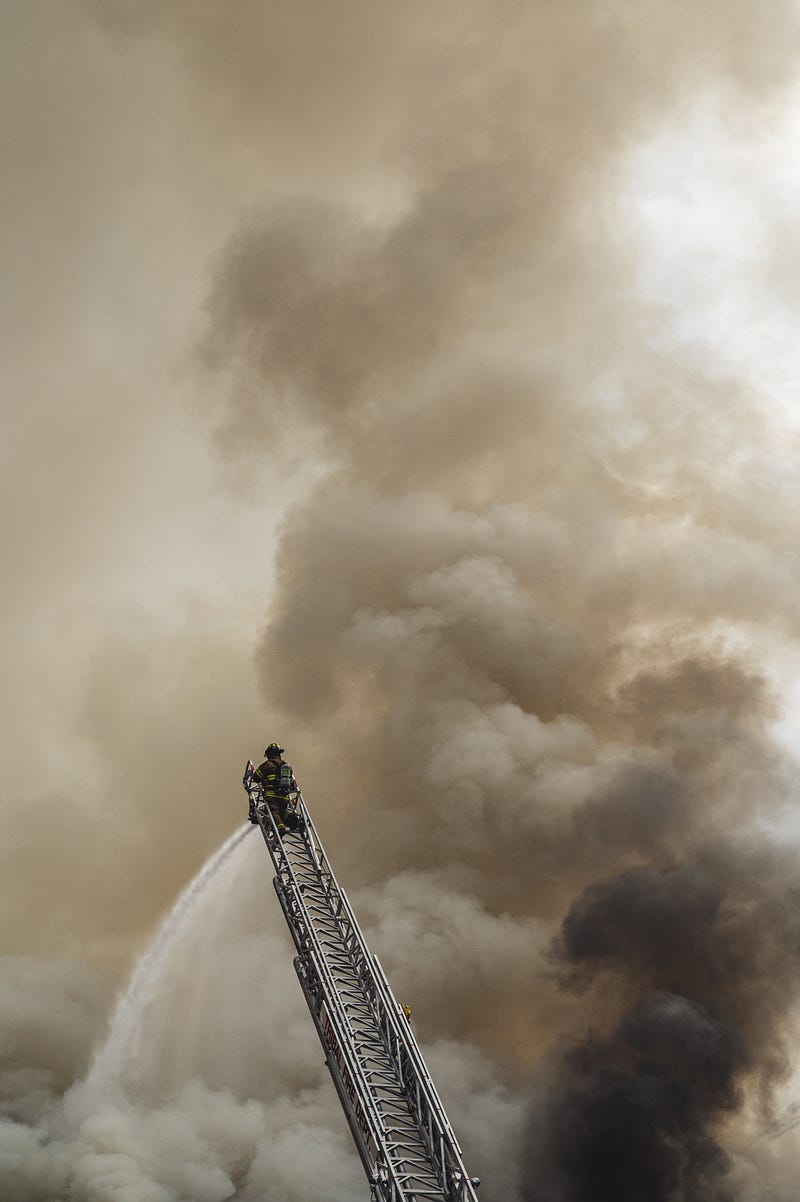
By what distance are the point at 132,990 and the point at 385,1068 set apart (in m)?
15.5

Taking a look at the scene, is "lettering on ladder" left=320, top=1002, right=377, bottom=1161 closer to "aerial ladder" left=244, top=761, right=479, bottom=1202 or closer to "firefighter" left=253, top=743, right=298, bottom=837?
"aerial ladder" left=244, top=761, right=479, bottom=1202

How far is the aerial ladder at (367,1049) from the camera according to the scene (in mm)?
35406

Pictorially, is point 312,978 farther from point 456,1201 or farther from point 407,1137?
point 456,1201

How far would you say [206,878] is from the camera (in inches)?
1921

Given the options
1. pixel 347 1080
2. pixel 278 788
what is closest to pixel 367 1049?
pixel 347 1080

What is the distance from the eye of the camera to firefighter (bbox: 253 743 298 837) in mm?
43688

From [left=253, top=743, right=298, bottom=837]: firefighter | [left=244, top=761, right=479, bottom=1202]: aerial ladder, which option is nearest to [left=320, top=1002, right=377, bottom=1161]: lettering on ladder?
[left=244, top=761, right=479, bottom=1202]: aerial ladder

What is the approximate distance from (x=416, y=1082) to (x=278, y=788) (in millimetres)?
12268

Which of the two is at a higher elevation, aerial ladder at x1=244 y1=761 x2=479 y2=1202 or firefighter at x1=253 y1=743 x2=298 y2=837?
firefighter at x1=253 y1=743 x2=298 y2=837

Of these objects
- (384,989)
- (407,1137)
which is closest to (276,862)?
(384,989)

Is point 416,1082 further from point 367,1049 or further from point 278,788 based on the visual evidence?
point 278,788

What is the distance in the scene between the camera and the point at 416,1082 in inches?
1446

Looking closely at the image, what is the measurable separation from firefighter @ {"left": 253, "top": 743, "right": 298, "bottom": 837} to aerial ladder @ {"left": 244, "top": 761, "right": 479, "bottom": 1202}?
10.4 inches

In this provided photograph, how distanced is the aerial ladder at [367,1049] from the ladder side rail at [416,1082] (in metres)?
0.03
